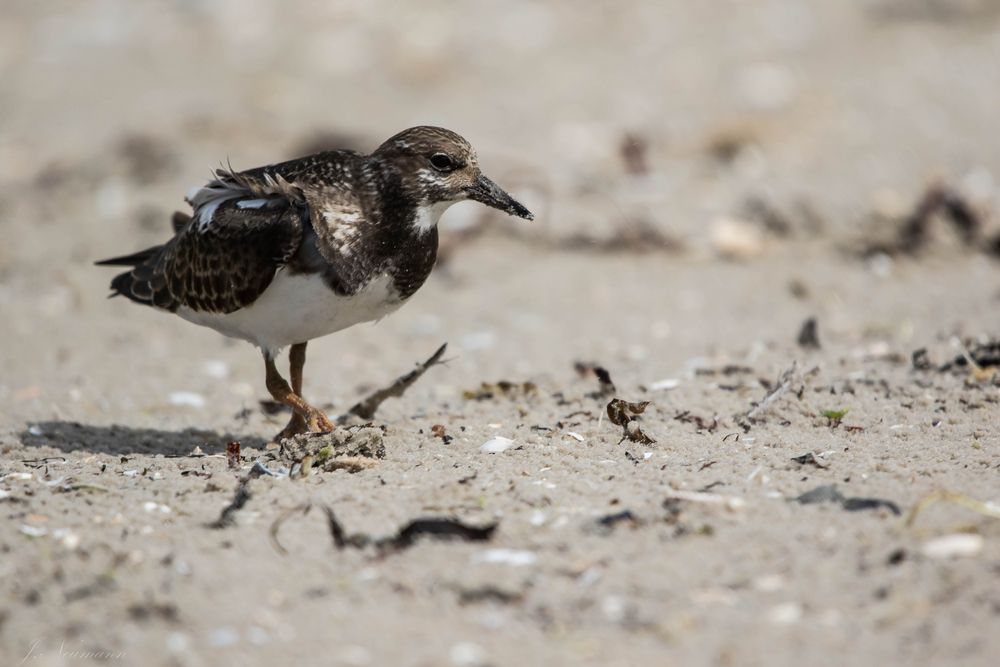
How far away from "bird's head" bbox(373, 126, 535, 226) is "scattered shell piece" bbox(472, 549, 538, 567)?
1.85 meters

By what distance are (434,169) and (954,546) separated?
8.61ft

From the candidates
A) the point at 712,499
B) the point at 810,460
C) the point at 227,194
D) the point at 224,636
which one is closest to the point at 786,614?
the point at 712,499

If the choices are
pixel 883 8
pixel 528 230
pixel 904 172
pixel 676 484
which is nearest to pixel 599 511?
pixel 676 484

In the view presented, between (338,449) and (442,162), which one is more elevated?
(442,162)

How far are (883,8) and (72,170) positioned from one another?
8.14m

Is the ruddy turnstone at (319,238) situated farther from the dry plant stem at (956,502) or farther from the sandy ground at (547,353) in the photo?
the dry plant stem at (956,502)

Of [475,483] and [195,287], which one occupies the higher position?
[195,287]

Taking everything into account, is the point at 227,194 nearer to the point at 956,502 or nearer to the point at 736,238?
the point at 956,502

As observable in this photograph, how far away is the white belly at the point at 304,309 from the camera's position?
4812mm

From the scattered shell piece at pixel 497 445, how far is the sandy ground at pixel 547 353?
0.21ft

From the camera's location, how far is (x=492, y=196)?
517 cm

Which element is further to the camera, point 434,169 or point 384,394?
point 384,394

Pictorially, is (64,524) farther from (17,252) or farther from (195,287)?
(17,252)

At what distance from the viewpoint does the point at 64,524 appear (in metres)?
3.96
